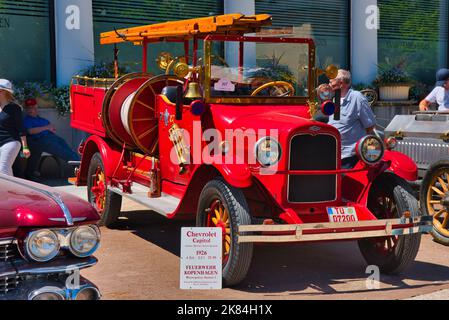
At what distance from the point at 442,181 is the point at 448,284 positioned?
70.8 inches

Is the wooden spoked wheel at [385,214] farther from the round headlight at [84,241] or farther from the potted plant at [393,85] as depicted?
the potted plant at [393,85]

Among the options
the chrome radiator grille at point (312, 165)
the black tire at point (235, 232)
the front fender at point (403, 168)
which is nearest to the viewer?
the black tire at point (235, 232)

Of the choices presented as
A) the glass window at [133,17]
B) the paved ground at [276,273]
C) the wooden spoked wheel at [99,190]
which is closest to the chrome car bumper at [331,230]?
the paved ground at [276,273]

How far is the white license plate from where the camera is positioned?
5.68 metres

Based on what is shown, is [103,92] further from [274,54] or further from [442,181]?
[442,181]

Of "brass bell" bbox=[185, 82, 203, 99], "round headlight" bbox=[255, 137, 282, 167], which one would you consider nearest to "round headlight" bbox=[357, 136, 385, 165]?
"round headlight" bbox=[255, 137, 282, 167]

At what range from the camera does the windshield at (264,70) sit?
6590 millimetres

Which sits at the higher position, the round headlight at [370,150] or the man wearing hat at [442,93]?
the man wearing hat at [442,93]

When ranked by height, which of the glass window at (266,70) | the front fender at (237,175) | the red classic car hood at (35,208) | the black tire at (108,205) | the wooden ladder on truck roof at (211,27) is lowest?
the black tire at (108,205)

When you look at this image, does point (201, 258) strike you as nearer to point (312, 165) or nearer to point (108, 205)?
point (312, 165)

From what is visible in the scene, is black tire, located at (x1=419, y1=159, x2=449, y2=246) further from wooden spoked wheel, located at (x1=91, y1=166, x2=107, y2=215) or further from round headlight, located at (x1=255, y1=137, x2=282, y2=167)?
wooden spoked wheel, located at (x1=91, y1=166, x2=107, y2=215)

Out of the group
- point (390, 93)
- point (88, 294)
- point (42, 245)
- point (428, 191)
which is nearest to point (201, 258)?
point (88, 294)

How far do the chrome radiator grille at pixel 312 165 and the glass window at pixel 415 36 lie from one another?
11638 millimetres

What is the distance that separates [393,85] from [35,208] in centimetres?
1362
